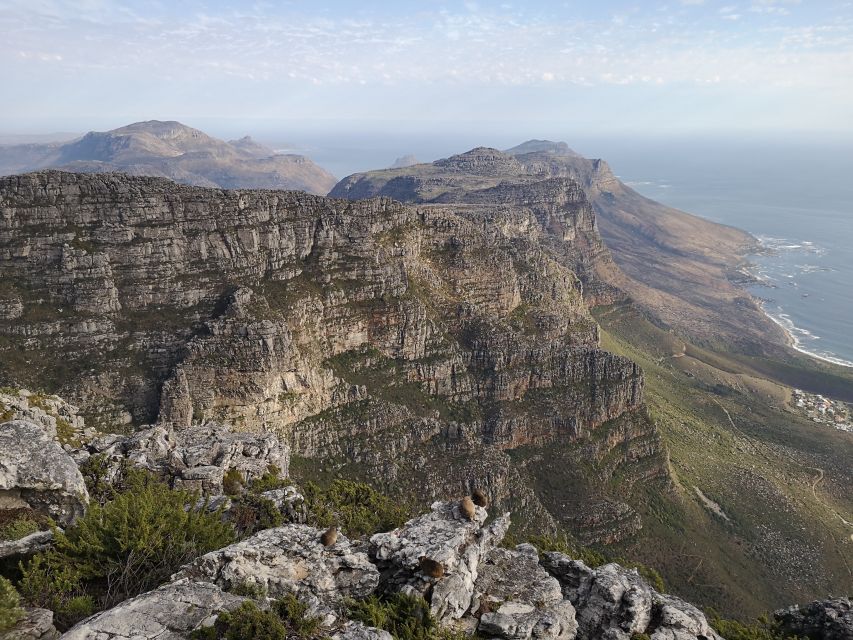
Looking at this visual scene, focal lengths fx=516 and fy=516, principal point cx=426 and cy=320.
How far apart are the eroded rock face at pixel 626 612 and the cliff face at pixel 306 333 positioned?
153ft

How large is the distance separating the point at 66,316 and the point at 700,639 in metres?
78.3

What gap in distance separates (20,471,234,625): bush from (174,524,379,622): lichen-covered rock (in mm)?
3148

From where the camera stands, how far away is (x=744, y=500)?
94.4m

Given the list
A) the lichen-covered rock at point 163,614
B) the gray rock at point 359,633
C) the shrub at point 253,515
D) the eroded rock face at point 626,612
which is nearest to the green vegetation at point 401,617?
the gray rock at point 359,633

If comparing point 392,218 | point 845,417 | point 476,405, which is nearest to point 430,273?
point 392,218

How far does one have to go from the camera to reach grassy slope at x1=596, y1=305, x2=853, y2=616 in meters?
78.7

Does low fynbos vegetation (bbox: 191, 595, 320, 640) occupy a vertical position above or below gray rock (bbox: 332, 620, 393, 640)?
above

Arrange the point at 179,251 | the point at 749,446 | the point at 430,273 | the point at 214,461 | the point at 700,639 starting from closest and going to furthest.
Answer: the point at 700,639 → the point at 214,461 → the point at 179,251 → the point at 430,273 → the point at 749,446

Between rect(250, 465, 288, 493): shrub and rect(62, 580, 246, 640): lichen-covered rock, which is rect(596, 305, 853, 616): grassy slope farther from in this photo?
rect(62, 580, 246, 640): lichen-covered rock

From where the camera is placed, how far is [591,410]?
96812 millimetres

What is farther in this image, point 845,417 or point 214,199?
point 845,417

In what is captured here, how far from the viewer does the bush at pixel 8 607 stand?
19234 mm

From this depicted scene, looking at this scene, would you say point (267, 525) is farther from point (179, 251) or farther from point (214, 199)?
point (214, 199)

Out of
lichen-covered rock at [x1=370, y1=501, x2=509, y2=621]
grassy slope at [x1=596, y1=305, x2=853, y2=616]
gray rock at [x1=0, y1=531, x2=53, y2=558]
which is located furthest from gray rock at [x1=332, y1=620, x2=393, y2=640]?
grassy slope at [x1=596, y1=305, x2=853, y2=616]
